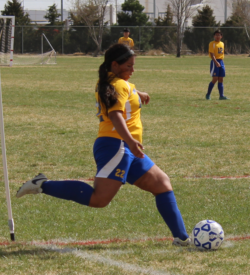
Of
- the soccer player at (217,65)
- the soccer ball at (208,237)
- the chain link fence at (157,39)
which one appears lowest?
the soccer ball at (208,237)

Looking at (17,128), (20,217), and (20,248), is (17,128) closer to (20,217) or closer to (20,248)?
(20,217)

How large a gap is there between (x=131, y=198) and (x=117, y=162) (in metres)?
1.69

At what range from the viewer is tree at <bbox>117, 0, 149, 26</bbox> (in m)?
57.4

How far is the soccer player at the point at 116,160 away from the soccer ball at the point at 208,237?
92 millimetres

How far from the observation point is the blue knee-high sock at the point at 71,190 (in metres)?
3.74

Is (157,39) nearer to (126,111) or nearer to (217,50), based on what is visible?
(217,50)

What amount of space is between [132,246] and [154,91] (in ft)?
42.6

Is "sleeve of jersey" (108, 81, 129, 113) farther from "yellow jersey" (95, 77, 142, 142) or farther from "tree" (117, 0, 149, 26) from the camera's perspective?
"tree" (117, 0, 149, 26)

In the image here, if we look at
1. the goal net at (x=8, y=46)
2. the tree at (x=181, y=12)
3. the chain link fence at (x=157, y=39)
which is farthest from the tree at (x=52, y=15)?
the goal net at (x=8, y=46)

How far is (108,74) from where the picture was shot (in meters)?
3.76

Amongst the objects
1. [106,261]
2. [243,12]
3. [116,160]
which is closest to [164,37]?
[243,12]

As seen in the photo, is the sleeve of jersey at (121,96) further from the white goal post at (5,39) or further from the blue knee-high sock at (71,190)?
the white goal post at (5,39)

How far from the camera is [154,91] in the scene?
54.2ft

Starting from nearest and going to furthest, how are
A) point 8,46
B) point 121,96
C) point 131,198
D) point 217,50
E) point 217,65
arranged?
point 121,96 → point 131,198 → point 217,65 → point 217,50 → point 8,46
